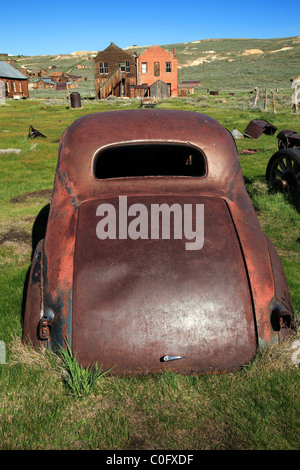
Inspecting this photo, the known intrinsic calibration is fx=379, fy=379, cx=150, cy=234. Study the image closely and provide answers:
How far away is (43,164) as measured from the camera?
1087 cm

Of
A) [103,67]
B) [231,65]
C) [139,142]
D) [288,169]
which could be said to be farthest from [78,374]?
[231,65]

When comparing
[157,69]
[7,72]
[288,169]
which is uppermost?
[7,72]

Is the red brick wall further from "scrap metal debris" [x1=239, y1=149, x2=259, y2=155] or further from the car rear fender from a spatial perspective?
the car rear fender

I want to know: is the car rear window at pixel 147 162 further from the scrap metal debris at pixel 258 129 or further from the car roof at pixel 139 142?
the scrap metal debris at pixel 258 129

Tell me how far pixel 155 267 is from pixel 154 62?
155 ft

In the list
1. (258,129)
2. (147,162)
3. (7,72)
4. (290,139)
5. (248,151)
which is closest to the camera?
(147,162)

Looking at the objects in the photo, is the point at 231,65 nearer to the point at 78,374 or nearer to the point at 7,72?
the point at 7,72

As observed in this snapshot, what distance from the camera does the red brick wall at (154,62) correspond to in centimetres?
4441

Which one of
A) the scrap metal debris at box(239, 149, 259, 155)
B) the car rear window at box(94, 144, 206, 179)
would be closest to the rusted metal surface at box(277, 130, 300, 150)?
the car rear window at box(94, 144, 206, 179)

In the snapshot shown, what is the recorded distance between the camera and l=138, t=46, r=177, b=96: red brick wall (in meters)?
44.4

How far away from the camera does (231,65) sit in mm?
94625

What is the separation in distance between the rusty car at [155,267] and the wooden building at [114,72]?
4273 cm

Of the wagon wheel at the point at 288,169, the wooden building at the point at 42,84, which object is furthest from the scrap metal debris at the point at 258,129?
the wooden building at the point at 42,84

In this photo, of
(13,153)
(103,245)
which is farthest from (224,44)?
(103,245)
